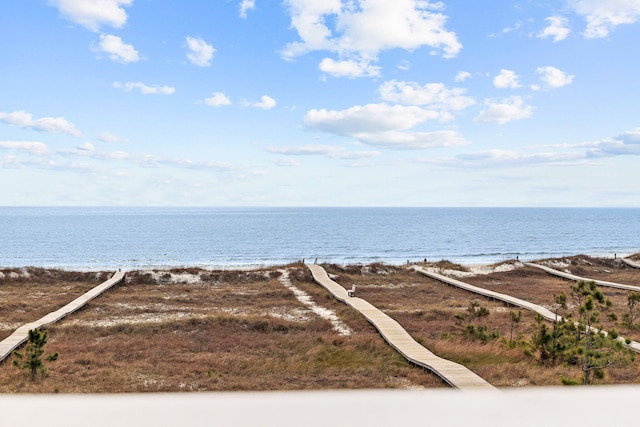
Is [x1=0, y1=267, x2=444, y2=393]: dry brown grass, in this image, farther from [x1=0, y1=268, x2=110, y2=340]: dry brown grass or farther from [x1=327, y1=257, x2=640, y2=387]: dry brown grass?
[x1=0, y1=268, x2=110, y2=340]: dry brown grass

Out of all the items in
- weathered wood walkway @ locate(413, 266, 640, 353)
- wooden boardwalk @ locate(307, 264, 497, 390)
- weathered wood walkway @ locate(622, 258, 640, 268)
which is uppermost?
wooden boardwalk @ locate(307, 264, 497, 390)

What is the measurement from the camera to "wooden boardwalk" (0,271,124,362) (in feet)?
45.3

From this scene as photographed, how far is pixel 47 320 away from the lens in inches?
715

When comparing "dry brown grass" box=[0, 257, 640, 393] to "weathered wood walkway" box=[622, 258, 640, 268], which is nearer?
"dry brown grass" box=[0, 257, 640, 393]

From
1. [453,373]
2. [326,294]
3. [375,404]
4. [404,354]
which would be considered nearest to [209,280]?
[326,294]

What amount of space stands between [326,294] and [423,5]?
14.9 m

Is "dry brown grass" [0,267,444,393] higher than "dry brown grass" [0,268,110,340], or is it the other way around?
"dry brown grass" [0,267,444,393]

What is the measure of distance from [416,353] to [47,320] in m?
13.1

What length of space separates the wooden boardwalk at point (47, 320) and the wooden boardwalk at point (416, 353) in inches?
391

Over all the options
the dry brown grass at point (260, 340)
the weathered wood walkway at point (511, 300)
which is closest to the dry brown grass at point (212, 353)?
the dry brown grass at point (260, 340)

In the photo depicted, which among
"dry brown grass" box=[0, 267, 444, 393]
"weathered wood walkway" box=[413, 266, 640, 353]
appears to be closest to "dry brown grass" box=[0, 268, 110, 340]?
"dry brown grass" box=[0, 267, 444, 393]

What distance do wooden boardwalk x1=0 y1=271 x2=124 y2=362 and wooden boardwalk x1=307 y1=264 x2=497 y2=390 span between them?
994cm

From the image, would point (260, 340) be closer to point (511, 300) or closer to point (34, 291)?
point (511, 300)

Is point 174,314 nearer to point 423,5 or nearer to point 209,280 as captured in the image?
point 209,280
